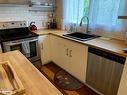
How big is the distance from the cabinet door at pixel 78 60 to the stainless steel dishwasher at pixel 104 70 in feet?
0.35

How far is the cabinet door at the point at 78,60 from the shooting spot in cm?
192

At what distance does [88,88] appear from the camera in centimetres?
209

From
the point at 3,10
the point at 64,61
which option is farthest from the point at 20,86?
the point at 3,10

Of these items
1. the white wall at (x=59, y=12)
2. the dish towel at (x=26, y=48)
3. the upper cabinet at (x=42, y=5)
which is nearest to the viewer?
the dish towel at (x=26, y=48)

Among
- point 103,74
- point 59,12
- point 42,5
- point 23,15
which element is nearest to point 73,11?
point 59,12

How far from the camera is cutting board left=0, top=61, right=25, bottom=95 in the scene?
706mm

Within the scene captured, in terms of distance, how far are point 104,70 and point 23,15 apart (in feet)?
7.17

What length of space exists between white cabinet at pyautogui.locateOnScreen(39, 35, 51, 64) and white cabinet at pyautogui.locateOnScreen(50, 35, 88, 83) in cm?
12

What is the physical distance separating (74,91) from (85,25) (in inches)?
53.7

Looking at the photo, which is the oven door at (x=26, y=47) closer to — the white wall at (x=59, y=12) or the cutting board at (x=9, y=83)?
the white wall at (x=59, y=12)

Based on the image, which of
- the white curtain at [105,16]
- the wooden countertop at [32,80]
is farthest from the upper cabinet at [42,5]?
the wooden countertop at [32,80]

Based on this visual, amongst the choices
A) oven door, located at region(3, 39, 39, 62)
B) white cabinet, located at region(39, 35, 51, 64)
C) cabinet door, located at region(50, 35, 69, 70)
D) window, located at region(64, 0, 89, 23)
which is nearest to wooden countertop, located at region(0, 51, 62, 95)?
oven door, located at region(3, 39, 39, 62)

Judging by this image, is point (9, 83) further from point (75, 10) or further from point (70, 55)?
point (75, 10)

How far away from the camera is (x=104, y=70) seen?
1.64m
